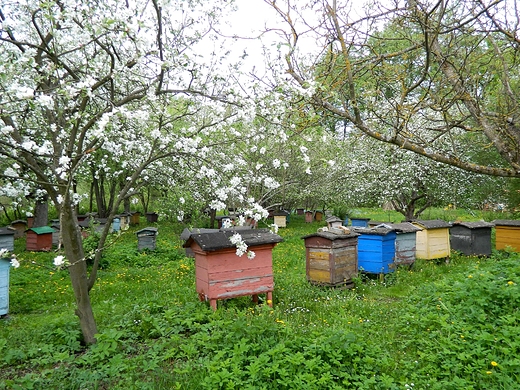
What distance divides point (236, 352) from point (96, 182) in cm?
1761

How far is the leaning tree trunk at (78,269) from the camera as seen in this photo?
4676 millimetres

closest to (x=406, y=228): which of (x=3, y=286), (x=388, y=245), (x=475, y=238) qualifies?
(x=388, y=245)

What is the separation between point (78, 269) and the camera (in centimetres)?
480

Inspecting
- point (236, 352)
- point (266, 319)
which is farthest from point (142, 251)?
point (236, 352)

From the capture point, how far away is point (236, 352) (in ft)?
14.0

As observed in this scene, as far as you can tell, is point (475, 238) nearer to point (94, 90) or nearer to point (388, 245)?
point (388, 245)

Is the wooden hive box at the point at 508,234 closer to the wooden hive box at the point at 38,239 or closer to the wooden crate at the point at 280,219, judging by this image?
the wooden crate at the point at 280,219

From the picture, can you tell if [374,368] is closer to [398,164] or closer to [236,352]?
[236,352]

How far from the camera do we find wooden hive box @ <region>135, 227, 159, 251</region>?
494 inches

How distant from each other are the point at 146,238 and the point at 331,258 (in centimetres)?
706

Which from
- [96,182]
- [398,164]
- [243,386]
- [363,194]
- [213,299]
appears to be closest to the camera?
[243,386]

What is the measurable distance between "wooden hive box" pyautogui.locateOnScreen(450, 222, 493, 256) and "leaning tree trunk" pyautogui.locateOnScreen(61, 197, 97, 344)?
10406 millimetres

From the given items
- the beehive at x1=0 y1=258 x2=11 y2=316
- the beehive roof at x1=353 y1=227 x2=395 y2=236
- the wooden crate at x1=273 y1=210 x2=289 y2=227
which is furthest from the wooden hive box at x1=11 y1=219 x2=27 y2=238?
the beehive roof at x1=353 y1=227 x2=395 y2=236

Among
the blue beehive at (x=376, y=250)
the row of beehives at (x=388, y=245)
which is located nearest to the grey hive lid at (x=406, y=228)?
the row of beehives at (x=388, y=245)
